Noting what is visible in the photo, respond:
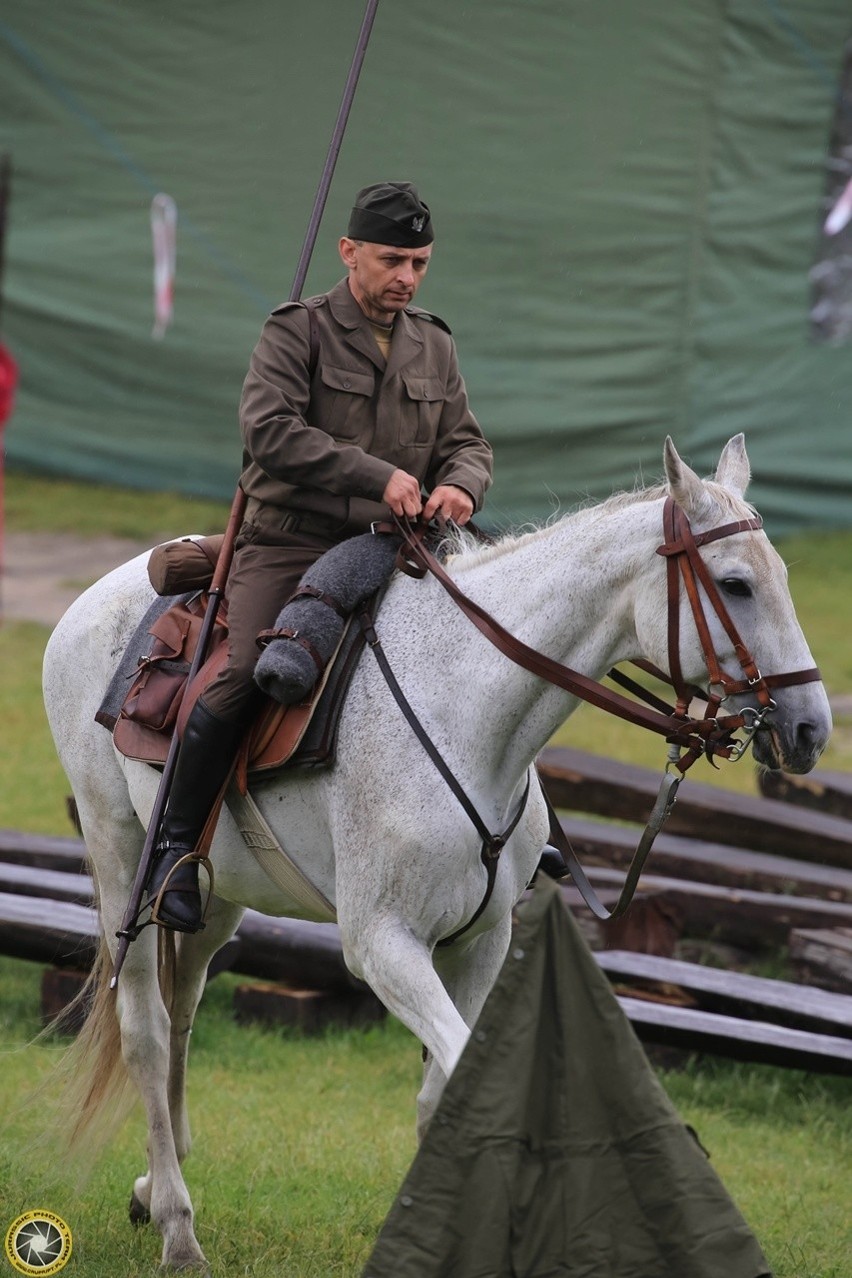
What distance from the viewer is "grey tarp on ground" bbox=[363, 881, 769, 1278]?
12.9 ft

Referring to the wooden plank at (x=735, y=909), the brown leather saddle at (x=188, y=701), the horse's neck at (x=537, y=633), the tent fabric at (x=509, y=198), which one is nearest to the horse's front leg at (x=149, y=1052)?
the brown leather saddle at (x=188, y=701)

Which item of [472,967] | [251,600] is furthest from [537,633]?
[472,967]

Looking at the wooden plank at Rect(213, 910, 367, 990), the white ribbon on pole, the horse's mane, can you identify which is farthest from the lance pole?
the white ribbon on pole

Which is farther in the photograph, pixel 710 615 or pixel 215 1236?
pixel 215 1236

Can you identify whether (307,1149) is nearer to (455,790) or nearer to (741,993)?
(741,993)

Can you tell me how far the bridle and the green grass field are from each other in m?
1.49

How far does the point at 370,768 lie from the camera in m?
4.89

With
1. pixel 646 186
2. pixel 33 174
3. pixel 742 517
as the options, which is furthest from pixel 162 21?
pixel 742 517

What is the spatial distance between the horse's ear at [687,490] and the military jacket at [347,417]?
0.85 metres

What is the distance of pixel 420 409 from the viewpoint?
17.6 ft

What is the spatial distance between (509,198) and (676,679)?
1328cm

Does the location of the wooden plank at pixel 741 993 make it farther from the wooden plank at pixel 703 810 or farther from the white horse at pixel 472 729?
the white horse at pixel 472 729

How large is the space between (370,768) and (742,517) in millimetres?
1209

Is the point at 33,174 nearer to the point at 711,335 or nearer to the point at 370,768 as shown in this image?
the point at 711,335
